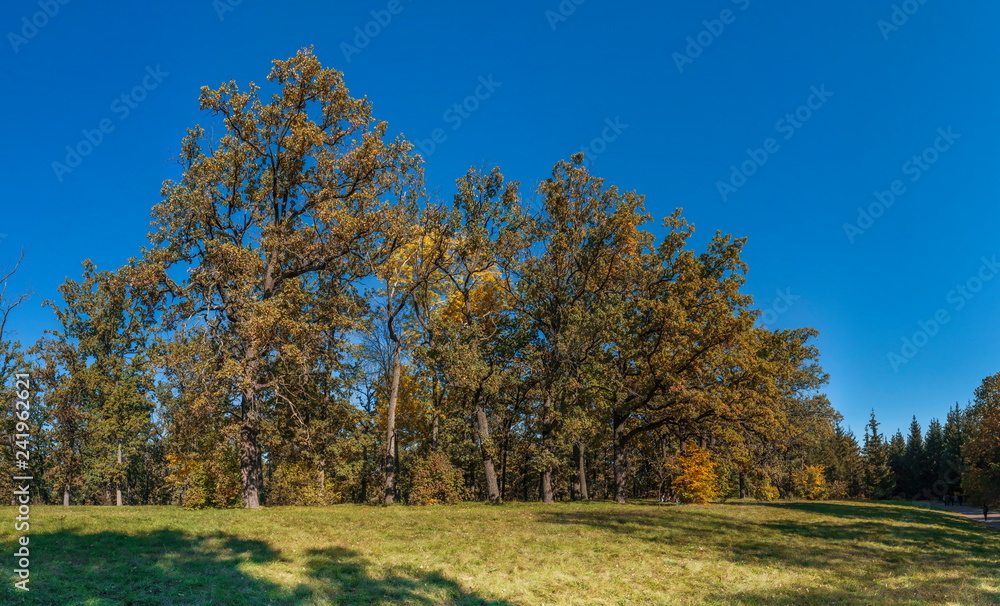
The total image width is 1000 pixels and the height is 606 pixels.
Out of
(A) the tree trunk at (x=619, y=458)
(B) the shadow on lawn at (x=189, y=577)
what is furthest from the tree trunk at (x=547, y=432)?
(B) the shadow on lawn at (x=189, y=577)

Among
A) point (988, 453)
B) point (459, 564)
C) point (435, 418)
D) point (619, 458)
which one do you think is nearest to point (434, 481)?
point (435, 418)

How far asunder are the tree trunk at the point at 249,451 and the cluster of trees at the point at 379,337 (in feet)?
0.36

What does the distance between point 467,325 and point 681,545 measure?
1545 cm

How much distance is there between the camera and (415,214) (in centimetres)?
2647

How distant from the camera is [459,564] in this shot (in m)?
10.3

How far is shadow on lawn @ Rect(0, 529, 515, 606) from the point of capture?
7.20 metres

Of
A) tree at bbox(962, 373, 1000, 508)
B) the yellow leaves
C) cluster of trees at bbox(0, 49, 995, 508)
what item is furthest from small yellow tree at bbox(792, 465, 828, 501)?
the yellow leaves

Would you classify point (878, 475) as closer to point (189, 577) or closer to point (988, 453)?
point (988, 453)

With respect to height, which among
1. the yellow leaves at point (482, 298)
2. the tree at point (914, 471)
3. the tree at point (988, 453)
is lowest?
the tree at point (914, 471)

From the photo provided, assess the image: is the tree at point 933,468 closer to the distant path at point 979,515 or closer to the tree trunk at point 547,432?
the distant path at point 979,515

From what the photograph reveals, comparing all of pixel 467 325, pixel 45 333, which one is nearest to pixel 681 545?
pixel 467 325

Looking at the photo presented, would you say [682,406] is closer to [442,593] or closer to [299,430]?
[299,430]

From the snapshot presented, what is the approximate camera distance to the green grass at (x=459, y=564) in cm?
796

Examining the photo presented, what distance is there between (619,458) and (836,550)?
1506 centimetres
